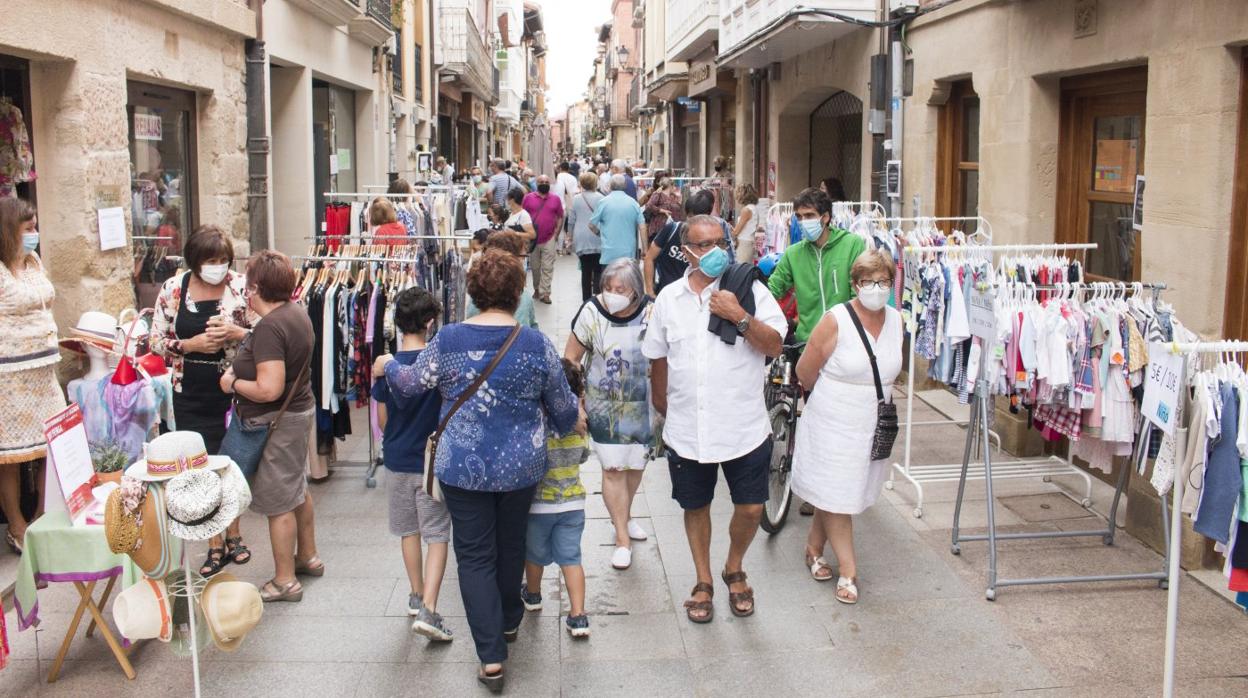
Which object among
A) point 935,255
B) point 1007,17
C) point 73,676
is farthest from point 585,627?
point 1007,17

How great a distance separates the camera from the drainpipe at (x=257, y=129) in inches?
396

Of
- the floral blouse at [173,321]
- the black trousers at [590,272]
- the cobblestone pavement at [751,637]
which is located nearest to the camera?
the cobblestone pavement at [751,637]

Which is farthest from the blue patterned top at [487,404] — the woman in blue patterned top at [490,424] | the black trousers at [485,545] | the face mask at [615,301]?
the face mask at [615,301]

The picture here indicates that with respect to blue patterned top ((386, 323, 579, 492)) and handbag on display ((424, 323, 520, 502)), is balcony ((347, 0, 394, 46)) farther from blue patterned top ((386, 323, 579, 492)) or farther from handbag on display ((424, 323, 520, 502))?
blue patterned top ((386, 323, 579, 492))

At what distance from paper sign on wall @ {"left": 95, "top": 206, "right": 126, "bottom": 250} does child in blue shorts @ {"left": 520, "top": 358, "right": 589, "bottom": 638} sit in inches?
145

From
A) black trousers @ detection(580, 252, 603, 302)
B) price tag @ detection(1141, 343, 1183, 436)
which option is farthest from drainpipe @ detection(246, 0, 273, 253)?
price tag @ detection(1141, 343, 1183, 436)

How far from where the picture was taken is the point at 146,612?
13.8 feet

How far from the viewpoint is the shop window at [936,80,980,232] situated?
10016 mm

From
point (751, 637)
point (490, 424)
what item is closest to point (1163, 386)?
point (751, 637)

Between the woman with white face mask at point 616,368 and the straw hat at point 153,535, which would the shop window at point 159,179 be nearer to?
the woman with white face mask at point 616,368

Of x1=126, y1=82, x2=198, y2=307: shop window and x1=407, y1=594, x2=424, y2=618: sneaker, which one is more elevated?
x1=126, y1=82, x2=198, y2=307: shop window

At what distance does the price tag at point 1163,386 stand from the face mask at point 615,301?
7.41 feet

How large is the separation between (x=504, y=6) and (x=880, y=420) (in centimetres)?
4560

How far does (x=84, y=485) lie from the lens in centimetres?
454
